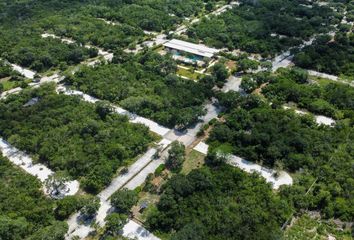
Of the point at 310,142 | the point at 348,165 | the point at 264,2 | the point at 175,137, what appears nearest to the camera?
the point at 348,165

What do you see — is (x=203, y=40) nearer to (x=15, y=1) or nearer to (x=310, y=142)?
(x=310, y=142)

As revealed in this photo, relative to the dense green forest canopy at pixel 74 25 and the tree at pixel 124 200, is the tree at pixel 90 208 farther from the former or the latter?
the dense green forest canopy at pixel 74 25

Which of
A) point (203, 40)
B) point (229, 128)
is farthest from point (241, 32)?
point (229, 128)

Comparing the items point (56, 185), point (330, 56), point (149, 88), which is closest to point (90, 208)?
point (56, 185)

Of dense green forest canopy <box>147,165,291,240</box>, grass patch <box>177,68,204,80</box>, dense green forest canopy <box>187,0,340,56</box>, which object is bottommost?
grass patch <box>177,68,204,80</box>

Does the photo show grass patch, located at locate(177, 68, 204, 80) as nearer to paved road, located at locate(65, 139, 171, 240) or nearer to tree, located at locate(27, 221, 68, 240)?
paved road, located at locate(65, 139, 171, 240)

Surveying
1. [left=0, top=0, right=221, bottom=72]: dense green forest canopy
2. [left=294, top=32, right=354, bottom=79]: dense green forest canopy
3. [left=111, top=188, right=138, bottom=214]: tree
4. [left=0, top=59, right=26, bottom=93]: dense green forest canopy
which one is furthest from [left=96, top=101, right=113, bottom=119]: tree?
[left=294, top=32, right=354, bottom=79]: dense green forest canopy
